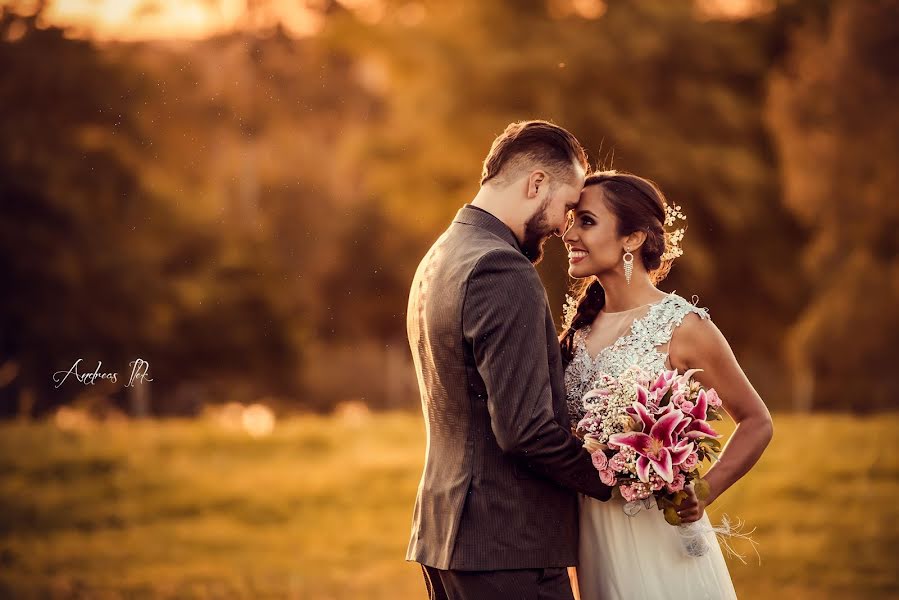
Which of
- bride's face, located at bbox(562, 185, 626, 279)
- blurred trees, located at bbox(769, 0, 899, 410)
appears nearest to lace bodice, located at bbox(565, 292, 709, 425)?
bride's face, located at bbox(562, 185, 626, 279)

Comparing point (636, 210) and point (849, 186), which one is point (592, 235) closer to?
point (636, 210)

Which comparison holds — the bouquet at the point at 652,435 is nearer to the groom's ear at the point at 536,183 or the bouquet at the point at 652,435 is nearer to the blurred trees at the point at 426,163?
the groom's ear at the point at 536,183

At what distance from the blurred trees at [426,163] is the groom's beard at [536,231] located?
45.1 ft

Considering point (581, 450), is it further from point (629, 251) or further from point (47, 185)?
point (47, 185)

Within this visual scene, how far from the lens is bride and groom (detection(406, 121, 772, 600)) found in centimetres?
317

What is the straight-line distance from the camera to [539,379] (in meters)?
3.15

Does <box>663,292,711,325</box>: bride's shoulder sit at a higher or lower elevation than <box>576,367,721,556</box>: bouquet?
higher

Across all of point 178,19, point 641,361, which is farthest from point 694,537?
point 178,19

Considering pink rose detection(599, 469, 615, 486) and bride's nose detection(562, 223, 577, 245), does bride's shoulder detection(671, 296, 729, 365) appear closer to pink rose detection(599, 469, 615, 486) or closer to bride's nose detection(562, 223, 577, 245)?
bride's nose detection(562, 223, 577, 245)

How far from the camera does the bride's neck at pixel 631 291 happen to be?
4.23m

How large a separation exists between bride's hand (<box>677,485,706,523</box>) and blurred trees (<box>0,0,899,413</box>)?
1387 cm

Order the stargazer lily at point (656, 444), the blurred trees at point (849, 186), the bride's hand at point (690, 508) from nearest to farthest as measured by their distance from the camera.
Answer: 1. the stargazer lily at point (656, 444)
2. the bride's hand at point (690, 508)
3. the blurred trees at point (849, 186)

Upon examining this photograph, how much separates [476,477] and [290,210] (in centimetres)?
3011

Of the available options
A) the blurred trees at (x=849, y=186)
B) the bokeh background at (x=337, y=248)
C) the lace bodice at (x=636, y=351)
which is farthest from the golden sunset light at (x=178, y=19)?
the blurred trees at (x=849, y=186)
